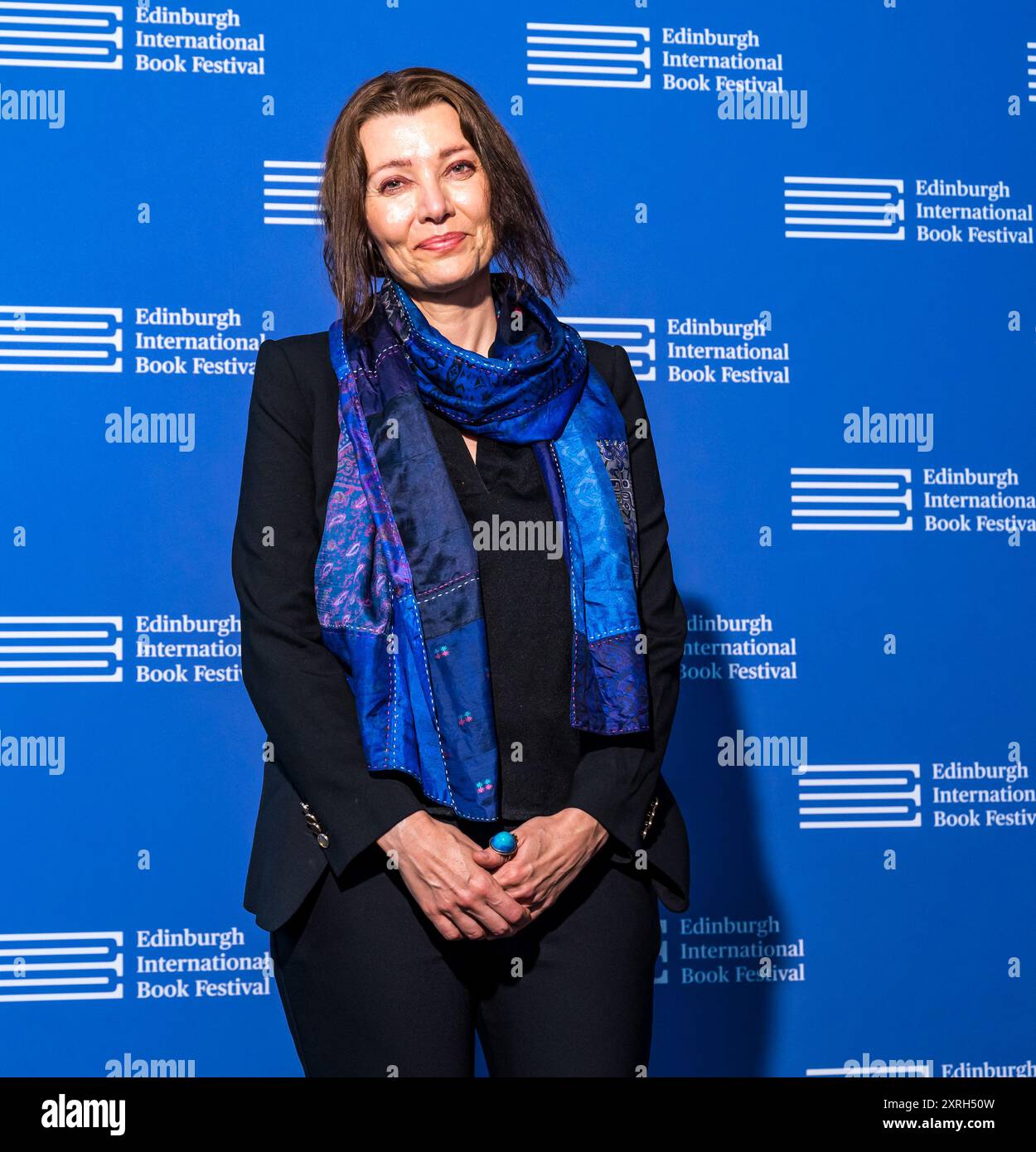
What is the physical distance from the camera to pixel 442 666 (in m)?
1.67

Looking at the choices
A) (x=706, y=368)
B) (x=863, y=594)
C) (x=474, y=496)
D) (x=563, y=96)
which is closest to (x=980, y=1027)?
(x=863, y=594)

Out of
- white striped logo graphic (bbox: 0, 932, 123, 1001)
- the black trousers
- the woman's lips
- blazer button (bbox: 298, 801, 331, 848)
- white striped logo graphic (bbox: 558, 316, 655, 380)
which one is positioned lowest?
white striped logo graphic (bbox: 0, 932, 123, 1001)

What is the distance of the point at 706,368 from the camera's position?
3.00m

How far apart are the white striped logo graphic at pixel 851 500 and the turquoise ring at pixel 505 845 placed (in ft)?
5.29

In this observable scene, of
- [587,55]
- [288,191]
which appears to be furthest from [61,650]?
[587,55]

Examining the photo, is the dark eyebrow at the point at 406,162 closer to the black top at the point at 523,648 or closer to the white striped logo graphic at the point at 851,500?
the black top at the point at 523,648

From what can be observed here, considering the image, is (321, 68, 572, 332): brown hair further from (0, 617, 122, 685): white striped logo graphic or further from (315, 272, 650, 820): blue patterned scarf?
(0, 617, 122, 685): white striped logo graphic

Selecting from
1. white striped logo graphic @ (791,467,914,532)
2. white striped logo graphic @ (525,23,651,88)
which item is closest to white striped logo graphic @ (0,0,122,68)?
white striped logo graphic @ (525,23,651,88)

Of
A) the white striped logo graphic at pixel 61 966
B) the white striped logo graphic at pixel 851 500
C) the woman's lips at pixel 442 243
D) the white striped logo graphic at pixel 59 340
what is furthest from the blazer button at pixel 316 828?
the white striped logo graphic at pixel 851 500

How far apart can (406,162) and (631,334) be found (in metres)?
1.19

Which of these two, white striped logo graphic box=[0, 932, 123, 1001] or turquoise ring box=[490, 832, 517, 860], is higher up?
turquoise ring box=[490, 832, 517, 860]

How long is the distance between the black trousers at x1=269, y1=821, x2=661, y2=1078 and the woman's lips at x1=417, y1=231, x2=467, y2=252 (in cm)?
77

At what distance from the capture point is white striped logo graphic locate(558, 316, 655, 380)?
2.96 meters

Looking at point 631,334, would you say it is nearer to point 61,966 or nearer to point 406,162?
point 406,162
